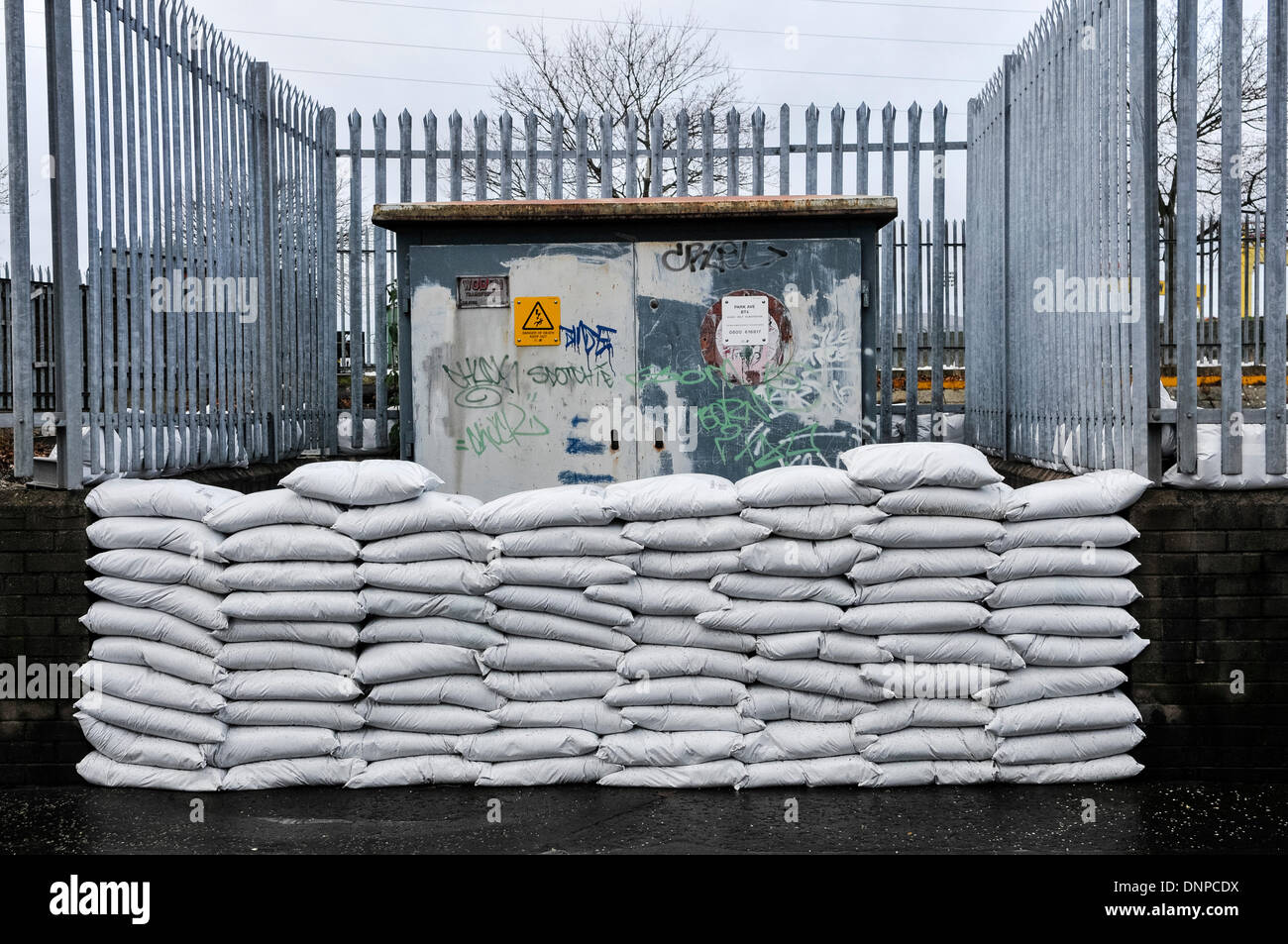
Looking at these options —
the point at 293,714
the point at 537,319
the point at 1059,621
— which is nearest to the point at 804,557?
the point at 1059,621

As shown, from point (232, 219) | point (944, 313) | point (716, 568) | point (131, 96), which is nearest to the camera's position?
point (716, 568)

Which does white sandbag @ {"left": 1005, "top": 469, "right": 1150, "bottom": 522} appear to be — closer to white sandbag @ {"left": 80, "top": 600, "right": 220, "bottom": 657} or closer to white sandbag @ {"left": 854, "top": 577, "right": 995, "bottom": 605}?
white sandbag @ {"left": 854, "top": 577, "right": 995, "bottom": 605}

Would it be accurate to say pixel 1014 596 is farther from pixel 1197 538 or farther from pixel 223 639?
pixel 223 639

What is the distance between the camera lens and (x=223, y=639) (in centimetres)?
490

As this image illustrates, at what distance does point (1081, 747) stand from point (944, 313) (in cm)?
483

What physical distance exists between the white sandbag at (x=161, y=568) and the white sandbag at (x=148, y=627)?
0.49ft

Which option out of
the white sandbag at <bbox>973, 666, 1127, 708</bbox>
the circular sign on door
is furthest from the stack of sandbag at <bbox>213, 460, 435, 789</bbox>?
the white sandbag at <bbox>973, 666, 1127, 708</bbox>

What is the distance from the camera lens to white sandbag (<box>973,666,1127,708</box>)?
191 inches

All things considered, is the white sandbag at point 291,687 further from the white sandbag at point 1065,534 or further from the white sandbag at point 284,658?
the white sandbag at point 1065,534

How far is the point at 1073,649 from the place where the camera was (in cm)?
489

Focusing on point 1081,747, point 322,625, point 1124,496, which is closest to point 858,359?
point 1124,496

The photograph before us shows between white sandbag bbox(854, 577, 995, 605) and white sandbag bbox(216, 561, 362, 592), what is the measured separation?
2210 mm

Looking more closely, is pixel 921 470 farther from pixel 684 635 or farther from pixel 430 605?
pixel 430 605

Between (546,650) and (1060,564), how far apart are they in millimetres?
2263
